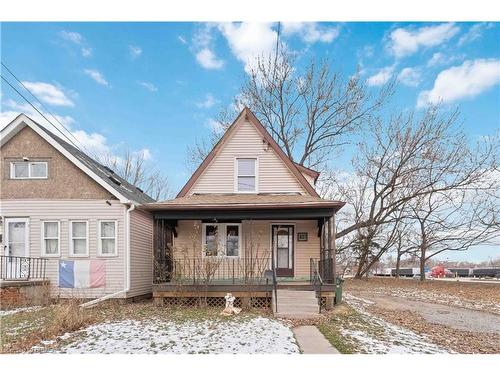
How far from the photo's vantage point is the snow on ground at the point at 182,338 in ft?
21.1

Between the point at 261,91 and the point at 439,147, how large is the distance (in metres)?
12.2

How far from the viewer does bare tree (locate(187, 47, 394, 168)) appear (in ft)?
80.0

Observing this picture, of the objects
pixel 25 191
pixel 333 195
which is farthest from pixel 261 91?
pixel 25 191

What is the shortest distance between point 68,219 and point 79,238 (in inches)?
30.6

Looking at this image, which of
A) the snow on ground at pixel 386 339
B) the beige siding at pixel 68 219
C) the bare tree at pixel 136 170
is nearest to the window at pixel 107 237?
the beige siding at pixel 68 219

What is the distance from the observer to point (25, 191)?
1319 centimetres

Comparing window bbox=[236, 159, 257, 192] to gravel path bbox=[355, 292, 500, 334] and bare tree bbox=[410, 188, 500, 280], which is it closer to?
gravel path bbox=[355, 292, 500, 334]

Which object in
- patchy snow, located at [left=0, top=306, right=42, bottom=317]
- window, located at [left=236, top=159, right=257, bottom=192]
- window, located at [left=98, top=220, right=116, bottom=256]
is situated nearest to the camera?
patchy snow, located at [left=0, top=306, right=42, bottom=317]

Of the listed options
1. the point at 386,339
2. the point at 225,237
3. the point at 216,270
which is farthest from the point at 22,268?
the point at 386,339

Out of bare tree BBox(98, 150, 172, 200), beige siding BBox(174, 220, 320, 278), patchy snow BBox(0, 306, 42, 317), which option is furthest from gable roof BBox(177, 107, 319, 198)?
bare tree BBox(98, 150, 172, 200)

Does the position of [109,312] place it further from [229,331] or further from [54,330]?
[229,331]

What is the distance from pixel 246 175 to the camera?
14414 mm

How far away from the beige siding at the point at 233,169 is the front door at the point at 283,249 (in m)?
1.48

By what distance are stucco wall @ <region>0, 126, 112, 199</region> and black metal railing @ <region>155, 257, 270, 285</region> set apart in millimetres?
4040
